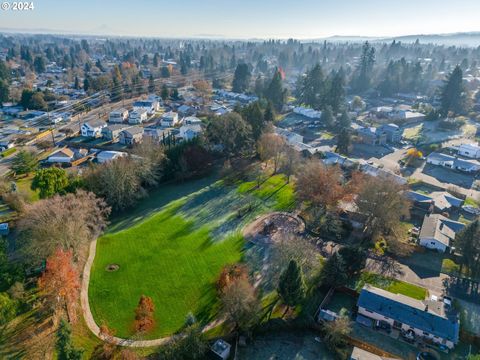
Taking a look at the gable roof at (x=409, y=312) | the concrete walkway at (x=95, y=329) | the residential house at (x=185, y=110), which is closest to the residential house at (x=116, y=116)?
the residential house at (x=185, y=110)

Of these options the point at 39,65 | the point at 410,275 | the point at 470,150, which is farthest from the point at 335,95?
the point at 39,65

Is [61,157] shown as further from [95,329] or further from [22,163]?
[95,329]

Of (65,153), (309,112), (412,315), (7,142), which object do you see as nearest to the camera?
(412,315)

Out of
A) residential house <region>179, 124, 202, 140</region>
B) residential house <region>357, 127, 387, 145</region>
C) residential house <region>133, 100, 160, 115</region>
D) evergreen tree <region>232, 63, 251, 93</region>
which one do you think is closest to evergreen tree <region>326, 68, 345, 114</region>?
residential house <region>357, 127, 387, 145</region>

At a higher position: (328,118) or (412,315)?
(328,118)

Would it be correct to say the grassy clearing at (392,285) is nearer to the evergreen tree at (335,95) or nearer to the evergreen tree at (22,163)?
the evergreen tree at (22,163)

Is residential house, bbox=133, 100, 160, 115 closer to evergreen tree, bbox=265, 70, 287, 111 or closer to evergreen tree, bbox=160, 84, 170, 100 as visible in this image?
evergreen tree, bbox=160, 84, 170, 100

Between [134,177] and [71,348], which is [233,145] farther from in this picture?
[71,348]
